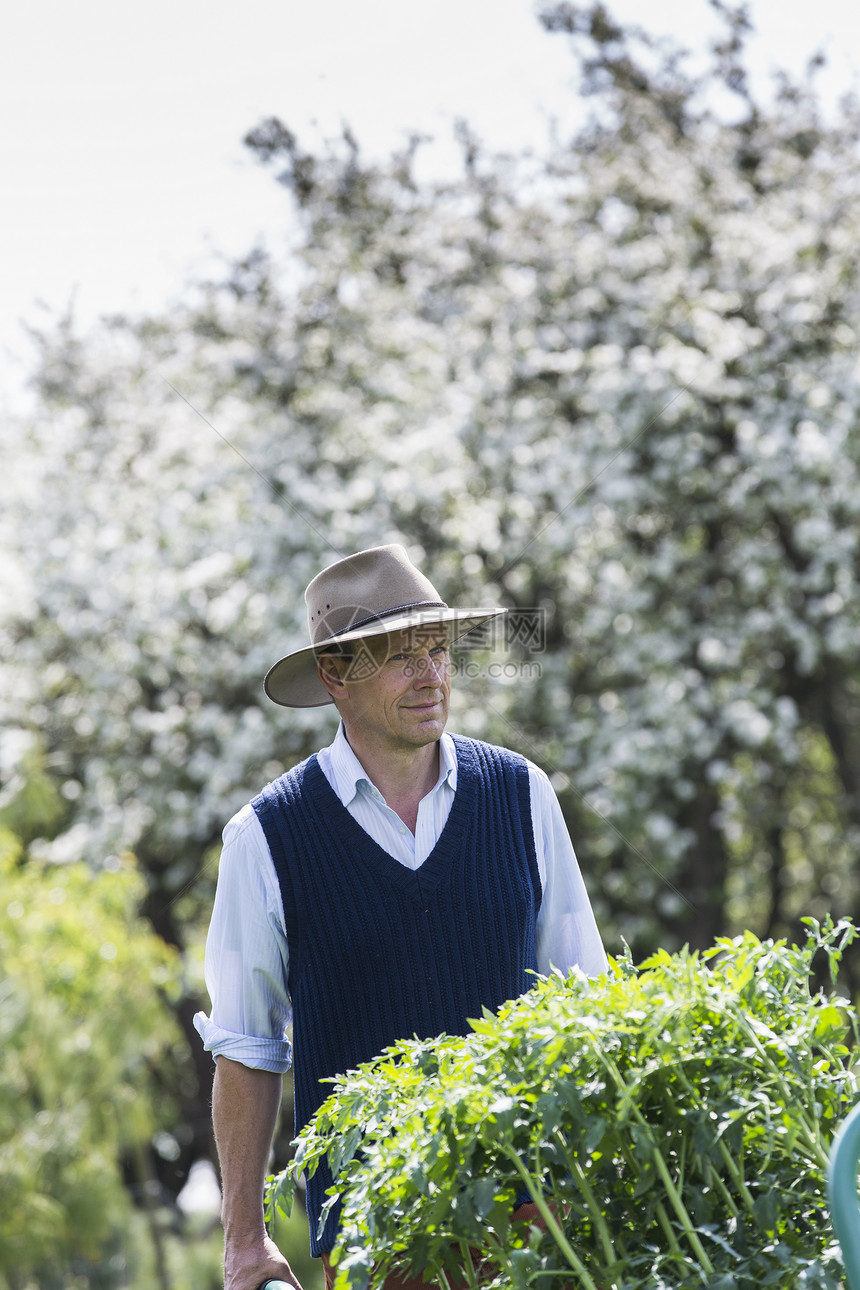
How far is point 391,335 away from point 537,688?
2034 mm

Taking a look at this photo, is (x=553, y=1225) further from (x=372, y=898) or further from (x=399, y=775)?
(x=399, y=775)

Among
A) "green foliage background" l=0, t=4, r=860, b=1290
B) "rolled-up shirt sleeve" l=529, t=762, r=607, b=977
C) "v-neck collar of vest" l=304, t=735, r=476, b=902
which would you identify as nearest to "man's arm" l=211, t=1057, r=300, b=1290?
"v-neck collar of vest" l=304, t=735, r=476, b=902

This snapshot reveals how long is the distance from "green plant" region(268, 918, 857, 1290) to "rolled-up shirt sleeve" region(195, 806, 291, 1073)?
0.63 metres

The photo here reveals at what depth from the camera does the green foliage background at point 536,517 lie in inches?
225

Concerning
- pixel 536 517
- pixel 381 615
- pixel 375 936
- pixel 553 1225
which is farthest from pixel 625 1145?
pixel 536 517

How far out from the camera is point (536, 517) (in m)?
5.95

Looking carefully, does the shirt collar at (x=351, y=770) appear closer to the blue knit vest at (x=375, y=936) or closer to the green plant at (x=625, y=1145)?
the blue knit vest at (x=375, y=936)

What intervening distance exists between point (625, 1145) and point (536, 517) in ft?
16.0

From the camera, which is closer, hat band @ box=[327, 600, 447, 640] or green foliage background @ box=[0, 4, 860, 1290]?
hat band @ box=[327, 600, 447, 640]

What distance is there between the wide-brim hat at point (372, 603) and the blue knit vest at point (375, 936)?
26cm

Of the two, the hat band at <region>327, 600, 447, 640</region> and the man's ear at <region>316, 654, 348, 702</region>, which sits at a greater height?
the hat band at <region>327, 600, 447, 640</region>

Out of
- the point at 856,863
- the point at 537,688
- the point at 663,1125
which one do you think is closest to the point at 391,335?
the point at 537,688

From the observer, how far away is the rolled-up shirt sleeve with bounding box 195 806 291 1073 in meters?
1.88

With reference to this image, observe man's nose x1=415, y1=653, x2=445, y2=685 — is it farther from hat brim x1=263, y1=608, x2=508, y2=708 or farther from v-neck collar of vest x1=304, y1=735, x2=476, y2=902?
v-neck collar of vest x1=304, y1=735, x2=476, y2=902
